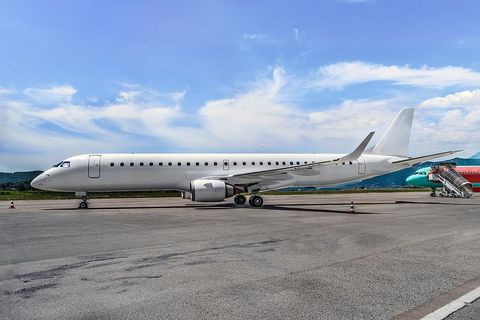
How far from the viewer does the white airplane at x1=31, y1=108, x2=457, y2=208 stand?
23305mm

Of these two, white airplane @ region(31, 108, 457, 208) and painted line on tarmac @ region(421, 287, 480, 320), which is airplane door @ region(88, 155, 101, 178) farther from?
painted line on tarmac @ region(421, 287, 480, 320)

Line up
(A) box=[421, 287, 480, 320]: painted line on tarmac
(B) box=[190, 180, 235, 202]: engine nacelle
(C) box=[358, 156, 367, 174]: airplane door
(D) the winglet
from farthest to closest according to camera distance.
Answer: (C) box=[358, 156, 367, 174]: airplane door
(B) box=[190, 180, 235, 202]: engine nacelle
(D) the winglet
(A) box=[421, 287, 480, 320]: painted line on tarmac

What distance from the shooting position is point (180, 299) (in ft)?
17.0

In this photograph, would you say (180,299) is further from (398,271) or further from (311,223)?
(311,223)

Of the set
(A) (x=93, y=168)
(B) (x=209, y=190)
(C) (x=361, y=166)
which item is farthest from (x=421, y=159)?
(A) (x=93, y=168)

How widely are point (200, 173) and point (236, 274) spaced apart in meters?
18.8

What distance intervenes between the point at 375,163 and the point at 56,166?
21911mm

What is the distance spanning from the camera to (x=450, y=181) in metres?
38.9

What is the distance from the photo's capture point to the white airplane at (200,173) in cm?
2330

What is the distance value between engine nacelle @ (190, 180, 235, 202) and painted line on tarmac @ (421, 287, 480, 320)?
17376mm

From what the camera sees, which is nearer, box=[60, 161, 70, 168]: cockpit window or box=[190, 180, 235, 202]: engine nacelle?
box=[190, 180, 235, 202]: engine nacelle

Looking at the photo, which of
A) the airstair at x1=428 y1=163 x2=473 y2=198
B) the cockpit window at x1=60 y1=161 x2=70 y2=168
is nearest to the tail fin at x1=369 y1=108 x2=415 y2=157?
the airstair at x1=428 y1=163 x2=473 y2=198

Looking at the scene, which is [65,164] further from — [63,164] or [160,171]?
[160,171]

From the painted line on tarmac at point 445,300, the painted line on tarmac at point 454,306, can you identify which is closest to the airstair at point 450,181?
the painted line on tarmac at point 445,300
